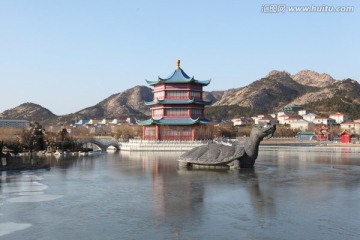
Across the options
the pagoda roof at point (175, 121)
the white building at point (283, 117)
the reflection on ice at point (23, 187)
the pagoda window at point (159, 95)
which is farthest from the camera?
the white building at point (283, 117)

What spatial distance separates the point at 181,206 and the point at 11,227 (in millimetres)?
6704

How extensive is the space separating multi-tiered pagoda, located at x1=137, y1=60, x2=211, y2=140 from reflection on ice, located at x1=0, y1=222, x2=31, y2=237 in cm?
4903

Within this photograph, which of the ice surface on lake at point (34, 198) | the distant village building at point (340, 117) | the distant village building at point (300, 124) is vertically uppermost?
the distant village building at point (340, 117)

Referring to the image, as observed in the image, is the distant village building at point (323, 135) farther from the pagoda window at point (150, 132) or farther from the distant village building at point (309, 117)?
the distant village building at point (309, 117)

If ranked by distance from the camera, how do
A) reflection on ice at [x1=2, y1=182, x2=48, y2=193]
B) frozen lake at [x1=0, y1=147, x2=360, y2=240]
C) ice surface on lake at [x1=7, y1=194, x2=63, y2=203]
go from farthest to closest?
reflection on ice at [x1=2, y1=182, x2=48, y2=193]
ice surface on lake at [x1=7, y1=194, x2=63, y2=203]
frozen lake at [x1=0, y1=147, x2=360, y2=240]

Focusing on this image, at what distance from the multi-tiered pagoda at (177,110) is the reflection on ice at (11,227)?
4903 centimetres

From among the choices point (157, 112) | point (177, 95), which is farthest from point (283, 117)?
point (177, 95)

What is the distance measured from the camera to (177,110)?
65438 mm

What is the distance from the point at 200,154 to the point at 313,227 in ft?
60.0

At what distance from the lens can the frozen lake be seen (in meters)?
13.9

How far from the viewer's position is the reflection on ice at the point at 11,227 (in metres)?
14.0

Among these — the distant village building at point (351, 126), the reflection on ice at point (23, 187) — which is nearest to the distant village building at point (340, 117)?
the distant village building at point (351, 126)

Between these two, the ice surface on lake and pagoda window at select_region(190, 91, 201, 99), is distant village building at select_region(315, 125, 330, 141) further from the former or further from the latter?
the ice surface on lake

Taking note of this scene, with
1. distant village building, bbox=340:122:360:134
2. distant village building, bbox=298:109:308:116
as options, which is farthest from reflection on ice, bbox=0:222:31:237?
distant village building, bbox=298:109:308:116
